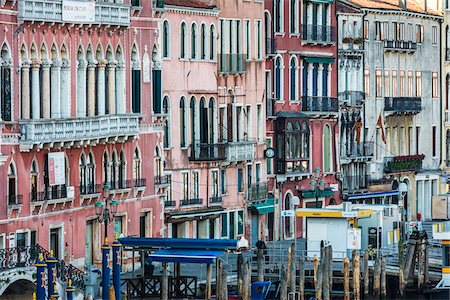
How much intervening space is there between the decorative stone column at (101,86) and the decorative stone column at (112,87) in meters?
0.55

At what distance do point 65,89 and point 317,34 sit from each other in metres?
26.9

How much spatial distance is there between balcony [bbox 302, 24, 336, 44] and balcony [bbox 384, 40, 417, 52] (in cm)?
653

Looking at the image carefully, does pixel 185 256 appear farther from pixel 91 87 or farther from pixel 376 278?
pixel 376 278

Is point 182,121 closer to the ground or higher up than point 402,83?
closer to the ground

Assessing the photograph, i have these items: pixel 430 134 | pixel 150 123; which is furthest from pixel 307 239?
pixel 430 134

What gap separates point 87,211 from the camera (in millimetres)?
78625

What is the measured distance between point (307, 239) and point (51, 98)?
Result: 12.3m

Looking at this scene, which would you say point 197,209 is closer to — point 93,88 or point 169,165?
point 169,165

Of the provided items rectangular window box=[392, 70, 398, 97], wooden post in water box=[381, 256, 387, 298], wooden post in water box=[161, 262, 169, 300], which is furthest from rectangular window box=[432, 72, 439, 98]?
wooden post in water box=[161, 262, 169, 300]

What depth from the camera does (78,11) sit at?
76812mm

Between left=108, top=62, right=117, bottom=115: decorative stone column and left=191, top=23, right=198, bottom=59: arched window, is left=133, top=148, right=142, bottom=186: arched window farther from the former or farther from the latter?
left=191, top=23, right=198, bottom=59: arched window

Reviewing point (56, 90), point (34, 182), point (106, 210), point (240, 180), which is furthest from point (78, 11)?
point (240, 180)

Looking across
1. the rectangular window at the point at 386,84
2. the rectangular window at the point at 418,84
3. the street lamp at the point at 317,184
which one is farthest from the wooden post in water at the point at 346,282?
the rectangular window at the point at 418,84

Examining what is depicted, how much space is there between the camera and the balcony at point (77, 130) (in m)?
73.4
